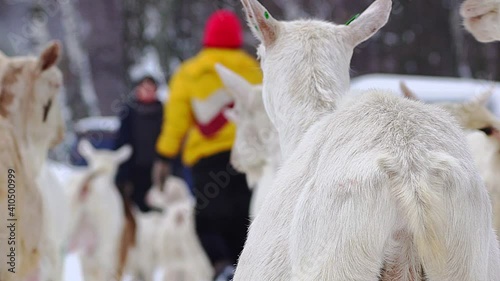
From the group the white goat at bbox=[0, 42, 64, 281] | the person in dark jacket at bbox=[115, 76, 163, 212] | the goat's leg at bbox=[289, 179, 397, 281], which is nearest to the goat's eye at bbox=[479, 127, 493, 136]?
the white goat at bbox=[0, 42, 64, 281]

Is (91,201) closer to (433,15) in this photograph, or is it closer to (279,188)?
(433,15)

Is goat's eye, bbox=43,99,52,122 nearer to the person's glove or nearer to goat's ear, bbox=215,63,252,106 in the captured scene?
goat's ear, bbox=215,63,252,106

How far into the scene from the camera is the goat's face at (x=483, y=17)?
363 cm

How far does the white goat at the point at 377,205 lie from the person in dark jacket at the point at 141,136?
22.2 ft

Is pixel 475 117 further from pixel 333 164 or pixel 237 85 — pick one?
pixel 333 164

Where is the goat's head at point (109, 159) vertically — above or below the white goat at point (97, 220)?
above

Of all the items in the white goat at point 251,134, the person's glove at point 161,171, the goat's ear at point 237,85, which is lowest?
the person's glove at point 161,171

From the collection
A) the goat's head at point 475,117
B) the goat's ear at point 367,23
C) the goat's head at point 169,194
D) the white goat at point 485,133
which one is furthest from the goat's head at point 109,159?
the goat's ear at point 367,23

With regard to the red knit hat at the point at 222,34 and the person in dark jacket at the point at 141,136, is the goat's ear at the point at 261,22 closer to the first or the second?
the red knit hat at the point at 222,34

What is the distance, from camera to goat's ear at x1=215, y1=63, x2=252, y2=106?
19.0 ft

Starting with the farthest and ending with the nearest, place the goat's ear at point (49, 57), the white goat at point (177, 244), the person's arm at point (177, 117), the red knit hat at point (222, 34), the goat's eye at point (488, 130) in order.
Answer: the white goat at point (177, 244) → the red knit hat at point (222, 34) → the person's arm at point (177, 117) → the goat's ear at point (49, 57) → the goat's eye at point (488, 130)

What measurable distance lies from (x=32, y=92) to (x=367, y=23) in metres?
2.10

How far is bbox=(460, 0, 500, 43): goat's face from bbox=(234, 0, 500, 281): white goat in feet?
2.99

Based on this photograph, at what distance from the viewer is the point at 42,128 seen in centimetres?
547
